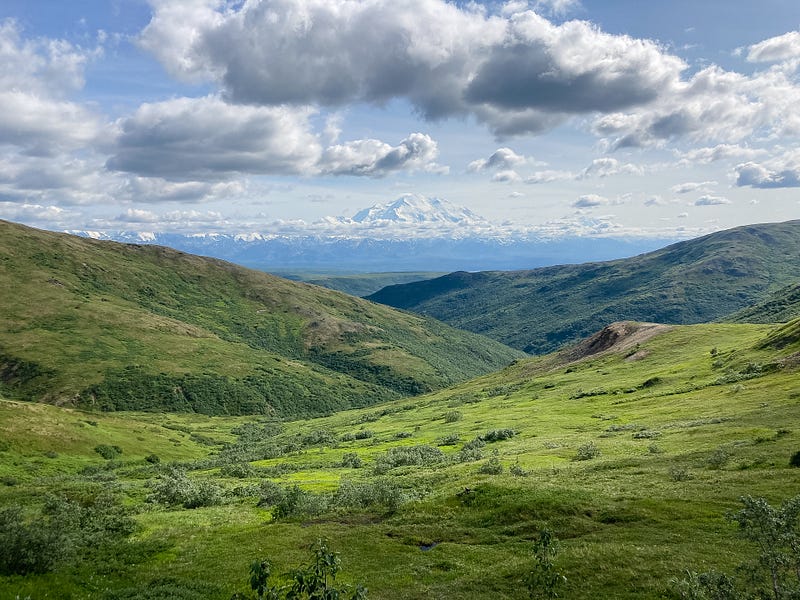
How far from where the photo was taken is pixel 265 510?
47438 mm

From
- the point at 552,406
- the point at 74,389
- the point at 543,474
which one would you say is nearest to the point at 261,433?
the point at 74,389

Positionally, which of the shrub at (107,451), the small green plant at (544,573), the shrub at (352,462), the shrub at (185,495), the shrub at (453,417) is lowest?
the shrub at (453,417)

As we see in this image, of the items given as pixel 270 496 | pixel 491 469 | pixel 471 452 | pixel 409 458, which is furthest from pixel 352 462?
pixel 491 469

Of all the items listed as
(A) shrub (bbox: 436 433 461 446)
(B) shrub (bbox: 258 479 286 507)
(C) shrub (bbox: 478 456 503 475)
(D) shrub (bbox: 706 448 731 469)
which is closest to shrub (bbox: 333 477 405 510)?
(B) shrub (bbox: 258 479 286 507)

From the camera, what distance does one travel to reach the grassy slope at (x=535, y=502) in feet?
89.1

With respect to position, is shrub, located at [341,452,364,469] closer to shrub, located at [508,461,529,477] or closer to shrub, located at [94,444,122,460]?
shrub, located at [508,461,529,477]

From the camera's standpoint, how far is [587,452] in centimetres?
5672

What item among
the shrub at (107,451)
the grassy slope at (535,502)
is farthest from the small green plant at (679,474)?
the shrub at (107,451)

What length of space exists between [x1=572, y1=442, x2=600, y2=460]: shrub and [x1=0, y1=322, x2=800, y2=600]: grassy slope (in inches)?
39.1

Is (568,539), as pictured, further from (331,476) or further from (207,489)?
(331,476)

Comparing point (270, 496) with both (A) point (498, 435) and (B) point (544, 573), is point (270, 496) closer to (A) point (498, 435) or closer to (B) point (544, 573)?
(B) point (544, 573)

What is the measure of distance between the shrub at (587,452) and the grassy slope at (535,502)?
99cm

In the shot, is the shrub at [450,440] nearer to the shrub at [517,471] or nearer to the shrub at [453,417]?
the shrub at [453,417]

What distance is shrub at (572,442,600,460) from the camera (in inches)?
2196
